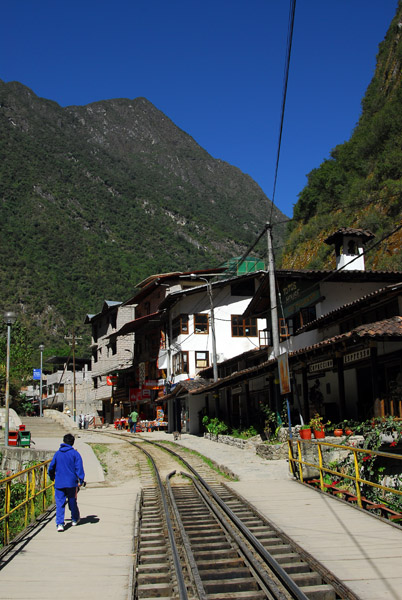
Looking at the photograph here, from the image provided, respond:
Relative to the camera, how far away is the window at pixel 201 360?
43.5m

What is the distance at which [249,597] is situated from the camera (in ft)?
19.8

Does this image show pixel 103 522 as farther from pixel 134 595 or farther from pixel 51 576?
pixel 134 595

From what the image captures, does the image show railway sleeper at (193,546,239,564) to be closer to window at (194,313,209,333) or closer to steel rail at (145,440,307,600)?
steel rail at (145,440,307,600)

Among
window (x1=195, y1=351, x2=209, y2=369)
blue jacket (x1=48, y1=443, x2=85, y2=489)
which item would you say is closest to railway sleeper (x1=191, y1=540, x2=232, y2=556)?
blue jacket (x1=48, y1=443, x2=85, y2=489)

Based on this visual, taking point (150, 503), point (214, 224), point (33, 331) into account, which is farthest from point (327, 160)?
point (214, 224)

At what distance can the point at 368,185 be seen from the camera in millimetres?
45312

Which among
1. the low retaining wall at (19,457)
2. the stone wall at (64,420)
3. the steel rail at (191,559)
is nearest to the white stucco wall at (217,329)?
the stone wall at (64,420)

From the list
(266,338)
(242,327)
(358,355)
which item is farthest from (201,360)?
(358,355)

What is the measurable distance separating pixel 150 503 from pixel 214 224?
565ft

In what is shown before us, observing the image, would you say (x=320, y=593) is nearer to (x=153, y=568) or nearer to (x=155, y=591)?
(x=155, y=591)

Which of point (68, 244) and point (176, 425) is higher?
point (68, 244)

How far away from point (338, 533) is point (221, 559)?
6.42ft

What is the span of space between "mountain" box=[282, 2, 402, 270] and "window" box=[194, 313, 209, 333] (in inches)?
397

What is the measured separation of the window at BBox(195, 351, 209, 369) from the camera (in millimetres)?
43500
